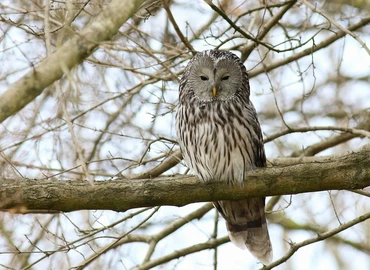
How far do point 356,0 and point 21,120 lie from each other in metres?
4.05

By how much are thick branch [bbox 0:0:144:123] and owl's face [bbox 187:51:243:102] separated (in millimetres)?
2746

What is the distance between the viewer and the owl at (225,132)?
632 cm

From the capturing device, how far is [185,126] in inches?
259

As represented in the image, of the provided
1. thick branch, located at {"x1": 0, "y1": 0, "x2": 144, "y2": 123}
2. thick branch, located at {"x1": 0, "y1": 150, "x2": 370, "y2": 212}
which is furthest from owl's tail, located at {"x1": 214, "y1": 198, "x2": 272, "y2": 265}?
thick branch, located at {"x1": 0, "y1": 0, "x2": 144, "y2": 123}

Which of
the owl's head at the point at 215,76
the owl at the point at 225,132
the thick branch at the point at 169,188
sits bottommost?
the thick branch at the point at 169,188

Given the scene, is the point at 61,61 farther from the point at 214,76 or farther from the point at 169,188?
the point at 214,76

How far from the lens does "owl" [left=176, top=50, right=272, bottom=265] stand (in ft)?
20.7

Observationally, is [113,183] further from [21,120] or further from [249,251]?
[249,251]

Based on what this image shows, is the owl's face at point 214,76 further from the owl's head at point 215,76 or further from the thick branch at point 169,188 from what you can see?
the thick branch at point 169,188

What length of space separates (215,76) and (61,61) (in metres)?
3.20

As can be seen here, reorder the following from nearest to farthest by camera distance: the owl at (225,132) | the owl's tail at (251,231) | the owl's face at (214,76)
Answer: the owl at (225,132) → the owl's face at (214,76) → the owl's tail at (251,231)

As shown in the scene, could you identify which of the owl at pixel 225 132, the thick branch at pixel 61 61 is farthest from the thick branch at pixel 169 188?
the thick branch at pixel 61 61

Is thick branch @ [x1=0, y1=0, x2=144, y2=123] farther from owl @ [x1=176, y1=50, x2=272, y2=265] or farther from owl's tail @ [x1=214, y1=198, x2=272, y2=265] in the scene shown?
owl's tail @ [x1=214, y1=198, x2=272, y2=265]

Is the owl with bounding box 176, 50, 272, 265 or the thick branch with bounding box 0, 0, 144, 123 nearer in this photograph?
the thick branch with bounding box 0, 0, 144, 123
